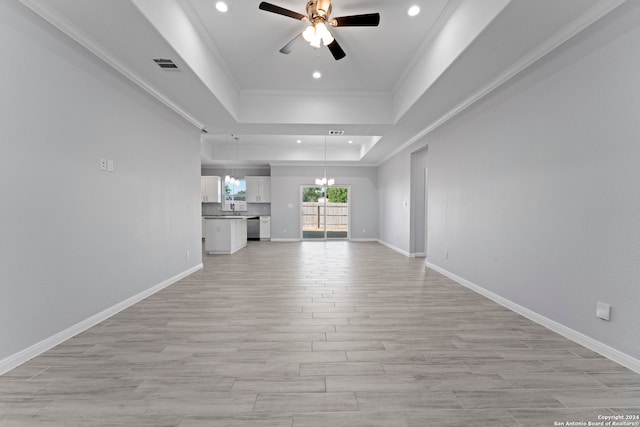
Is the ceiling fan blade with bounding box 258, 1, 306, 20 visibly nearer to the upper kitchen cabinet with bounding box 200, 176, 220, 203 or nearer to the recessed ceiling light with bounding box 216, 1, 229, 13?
the recessed ceiling light with bounding box 216, 1, 229, 13

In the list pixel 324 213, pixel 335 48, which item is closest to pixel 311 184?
pixel 324 213

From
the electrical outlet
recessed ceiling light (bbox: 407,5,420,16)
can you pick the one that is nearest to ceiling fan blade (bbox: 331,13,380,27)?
recessed ceiling light (bbox: 407,5,420,16)

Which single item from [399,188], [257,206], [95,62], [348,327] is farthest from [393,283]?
[257,206]

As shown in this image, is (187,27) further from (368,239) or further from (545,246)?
(368,239)

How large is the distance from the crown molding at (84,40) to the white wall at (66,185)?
0.18ft

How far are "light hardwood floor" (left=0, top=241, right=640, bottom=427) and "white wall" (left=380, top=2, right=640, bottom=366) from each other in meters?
0.41

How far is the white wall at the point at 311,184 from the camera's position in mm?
9938

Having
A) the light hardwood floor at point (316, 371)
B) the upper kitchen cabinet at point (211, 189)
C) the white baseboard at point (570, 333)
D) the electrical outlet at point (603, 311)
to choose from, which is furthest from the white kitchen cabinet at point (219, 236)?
the electrical outlet at point (603, 311)

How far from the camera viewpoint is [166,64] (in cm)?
308

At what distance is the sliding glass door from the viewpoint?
33.5 feet

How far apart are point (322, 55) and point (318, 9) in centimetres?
122

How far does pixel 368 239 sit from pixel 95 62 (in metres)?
8.72

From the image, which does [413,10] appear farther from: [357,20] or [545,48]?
[545,48]

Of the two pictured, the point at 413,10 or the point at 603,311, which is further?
the point at 413,10
